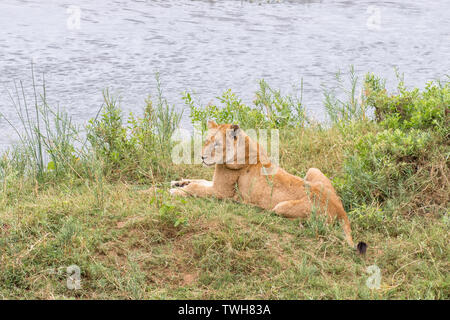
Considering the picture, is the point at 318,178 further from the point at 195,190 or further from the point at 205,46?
the point at 205,46

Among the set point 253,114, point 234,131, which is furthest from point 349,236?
point 253,114

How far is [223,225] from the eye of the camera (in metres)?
5.57

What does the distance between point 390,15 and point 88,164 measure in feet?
45.9

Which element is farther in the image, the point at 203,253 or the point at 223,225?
the point at 223,225

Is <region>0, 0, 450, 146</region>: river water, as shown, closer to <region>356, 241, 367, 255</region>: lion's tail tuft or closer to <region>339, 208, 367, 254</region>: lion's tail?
<region>339, 208, 367, 254</region>: lion's tail

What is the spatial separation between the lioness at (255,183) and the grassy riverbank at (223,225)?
0.54 ft

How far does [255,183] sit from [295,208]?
52 centimetres

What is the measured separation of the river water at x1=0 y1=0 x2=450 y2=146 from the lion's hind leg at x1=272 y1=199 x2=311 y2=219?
470 centimetres

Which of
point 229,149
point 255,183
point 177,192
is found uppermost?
point 229,149

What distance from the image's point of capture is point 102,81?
503 inches

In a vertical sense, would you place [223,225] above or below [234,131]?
below
